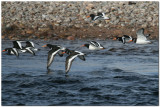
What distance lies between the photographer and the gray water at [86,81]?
8.53 m

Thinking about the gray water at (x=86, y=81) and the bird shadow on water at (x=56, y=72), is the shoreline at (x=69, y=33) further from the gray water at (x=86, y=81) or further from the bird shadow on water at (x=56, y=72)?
the bird shadow on water at (x=56, y=72)

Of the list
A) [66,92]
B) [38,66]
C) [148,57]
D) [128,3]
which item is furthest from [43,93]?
[128,3]

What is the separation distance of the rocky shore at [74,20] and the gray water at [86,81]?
14.4ft

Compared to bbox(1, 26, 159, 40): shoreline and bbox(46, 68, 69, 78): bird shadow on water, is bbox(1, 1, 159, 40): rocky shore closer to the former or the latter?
bbox(1, 26, 159, 40): shoreline

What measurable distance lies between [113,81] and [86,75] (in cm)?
101

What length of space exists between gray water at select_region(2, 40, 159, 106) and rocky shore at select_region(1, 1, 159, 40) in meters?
4.38

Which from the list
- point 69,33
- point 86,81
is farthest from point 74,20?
point 86,81

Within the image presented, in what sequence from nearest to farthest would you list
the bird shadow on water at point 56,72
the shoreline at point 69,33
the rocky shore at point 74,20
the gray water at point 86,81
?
the gray water at point 86,81
the bird shadow on water at point 56,72
the shoreline at point 69,33
the rocky shore at point 74,20

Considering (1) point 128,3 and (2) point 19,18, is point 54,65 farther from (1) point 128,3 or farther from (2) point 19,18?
(1) point 128,3

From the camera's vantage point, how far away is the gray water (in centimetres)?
853

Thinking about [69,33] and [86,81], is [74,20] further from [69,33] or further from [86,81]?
[86,81]

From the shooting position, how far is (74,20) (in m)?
20.7

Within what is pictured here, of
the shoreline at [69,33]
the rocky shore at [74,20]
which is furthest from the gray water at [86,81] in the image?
the rocky shore at [74,20]

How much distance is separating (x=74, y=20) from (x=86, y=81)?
10.8m
